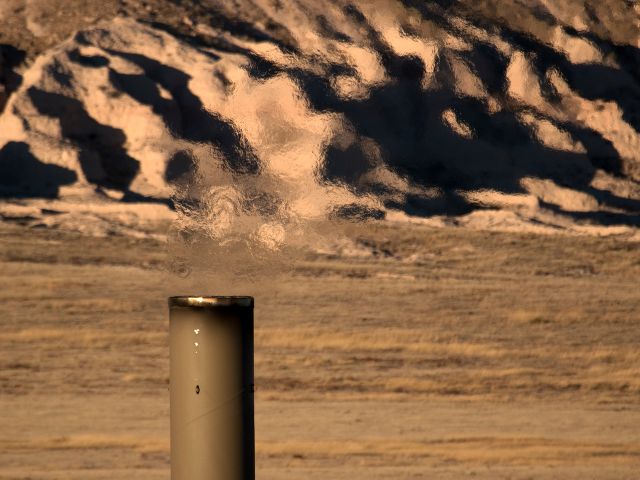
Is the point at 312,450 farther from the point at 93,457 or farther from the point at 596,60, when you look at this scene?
the point at 596,60

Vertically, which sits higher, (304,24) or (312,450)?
(304,24)

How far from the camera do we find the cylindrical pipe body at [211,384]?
4.26 metres

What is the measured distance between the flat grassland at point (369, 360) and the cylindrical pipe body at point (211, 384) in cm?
473

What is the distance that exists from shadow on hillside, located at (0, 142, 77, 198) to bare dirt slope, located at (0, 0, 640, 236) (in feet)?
0.09

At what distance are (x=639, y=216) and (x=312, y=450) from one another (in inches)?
322

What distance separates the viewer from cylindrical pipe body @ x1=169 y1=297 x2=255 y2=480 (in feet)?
14.0

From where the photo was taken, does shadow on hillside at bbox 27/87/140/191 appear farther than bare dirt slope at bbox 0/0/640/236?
Yes

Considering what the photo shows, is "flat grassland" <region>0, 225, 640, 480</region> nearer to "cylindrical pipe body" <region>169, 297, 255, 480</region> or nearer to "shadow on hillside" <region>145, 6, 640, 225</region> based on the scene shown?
"shadow on hillside" <region>145, 6, 640, 225</region>

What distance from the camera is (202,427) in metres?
4.29

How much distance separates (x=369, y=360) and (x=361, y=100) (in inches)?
258

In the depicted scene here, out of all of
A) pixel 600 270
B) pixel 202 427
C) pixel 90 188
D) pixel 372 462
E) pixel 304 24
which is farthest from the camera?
pixel 304 24

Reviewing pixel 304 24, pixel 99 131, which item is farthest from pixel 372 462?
pixel 304 24

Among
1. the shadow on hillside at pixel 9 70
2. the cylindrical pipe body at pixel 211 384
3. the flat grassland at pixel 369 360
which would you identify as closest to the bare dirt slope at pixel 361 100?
the shadow on hillside at pixel 9 70

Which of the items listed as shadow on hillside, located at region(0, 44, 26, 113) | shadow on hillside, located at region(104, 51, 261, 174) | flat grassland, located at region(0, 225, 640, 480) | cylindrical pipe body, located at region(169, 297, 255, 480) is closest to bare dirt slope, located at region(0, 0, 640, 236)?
shadow on hillside, located at region(104, 51, 261, 174)
